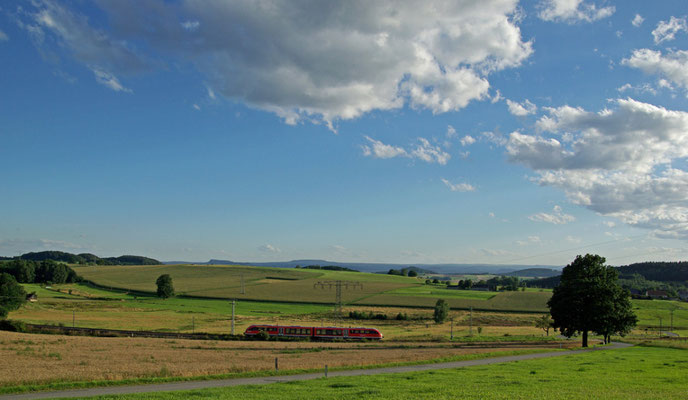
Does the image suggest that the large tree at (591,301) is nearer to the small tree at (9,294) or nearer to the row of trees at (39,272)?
the small tree at (9,294)

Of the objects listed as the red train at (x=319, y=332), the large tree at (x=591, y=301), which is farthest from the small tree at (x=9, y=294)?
the large tree at (x=591, y=301)

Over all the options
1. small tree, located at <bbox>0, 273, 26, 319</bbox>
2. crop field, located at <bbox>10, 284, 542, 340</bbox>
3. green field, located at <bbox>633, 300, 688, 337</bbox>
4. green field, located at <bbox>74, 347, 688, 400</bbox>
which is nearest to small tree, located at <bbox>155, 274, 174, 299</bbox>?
crop field, located at <bbox>10, 284, 542, 340</bbox>

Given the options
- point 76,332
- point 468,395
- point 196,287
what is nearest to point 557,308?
point 468,395

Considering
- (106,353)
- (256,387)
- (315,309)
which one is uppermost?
(256,387)

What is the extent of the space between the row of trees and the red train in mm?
116332

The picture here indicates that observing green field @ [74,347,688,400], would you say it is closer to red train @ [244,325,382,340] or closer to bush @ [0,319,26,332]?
red train @ [244,325,382,340]

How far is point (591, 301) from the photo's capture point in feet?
180

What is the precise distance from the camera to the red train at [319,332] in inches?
2640

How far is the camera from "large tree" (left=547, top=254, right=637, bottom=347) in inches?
2143

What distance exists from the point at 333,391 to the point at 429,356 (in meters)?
23.8

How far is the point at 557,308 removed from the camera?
57.7 metres

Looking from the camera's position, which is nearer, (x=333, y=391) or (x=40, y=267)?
(x=333, y=391)

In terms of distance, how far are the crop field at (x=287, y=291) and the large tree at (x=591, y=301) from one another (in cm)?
5793

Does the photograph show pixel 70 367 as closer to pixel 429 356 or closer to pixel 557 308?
pixel 429 356
